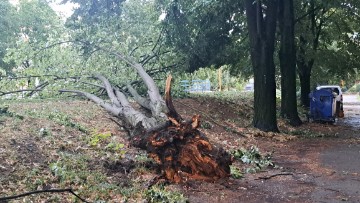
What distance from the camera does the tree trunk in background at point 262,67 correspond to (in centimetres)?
1185

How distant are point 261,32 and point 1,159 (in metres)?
8.74

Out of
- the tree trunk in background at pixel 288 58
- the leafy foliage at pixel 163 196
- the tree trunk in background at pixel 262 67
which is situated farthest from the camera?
the tree trunk in background at pixel 288 58

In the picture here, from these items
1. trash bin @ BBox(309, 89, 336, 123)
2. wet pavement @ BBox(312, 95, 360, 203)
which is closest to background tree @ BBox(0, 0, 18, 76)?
trash bin @ BBox(309, 89, 336, 123)

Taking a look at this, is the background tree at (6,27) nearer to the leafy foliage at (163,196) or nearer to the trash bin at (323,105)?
the trash bin at (323,105)

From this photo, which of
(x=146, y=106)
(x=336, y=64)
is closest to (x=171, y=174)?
(x=146, y=106)

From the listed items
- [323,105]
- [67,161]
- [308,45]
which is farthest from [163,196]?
[308,45]

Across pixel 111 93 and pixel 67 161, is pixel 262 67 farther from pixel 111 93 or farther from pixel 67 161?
pixel 67 161

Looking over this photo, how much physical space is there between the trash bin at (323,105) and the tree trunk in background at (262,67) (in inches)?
166

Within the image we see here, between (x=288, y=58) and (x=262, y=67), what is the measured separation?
2493mm

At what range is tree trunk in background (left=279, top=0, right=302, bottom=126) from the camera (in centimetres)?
1378

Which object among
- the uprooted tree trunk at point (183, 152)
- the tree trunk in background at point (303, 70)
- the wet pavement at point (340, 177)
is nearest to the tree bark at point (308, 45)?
the tree trunk in background at point (303, 70)

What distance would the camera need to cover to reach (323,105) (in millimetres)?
15352

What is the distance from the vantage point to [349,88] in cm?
5059

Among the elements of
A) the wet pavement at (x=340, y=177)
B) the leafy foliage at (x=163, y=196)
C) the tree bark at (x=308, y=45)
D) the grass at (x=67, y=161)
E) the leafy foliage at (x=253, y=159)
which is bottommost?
the wet pavement at (x=340, y=177)
